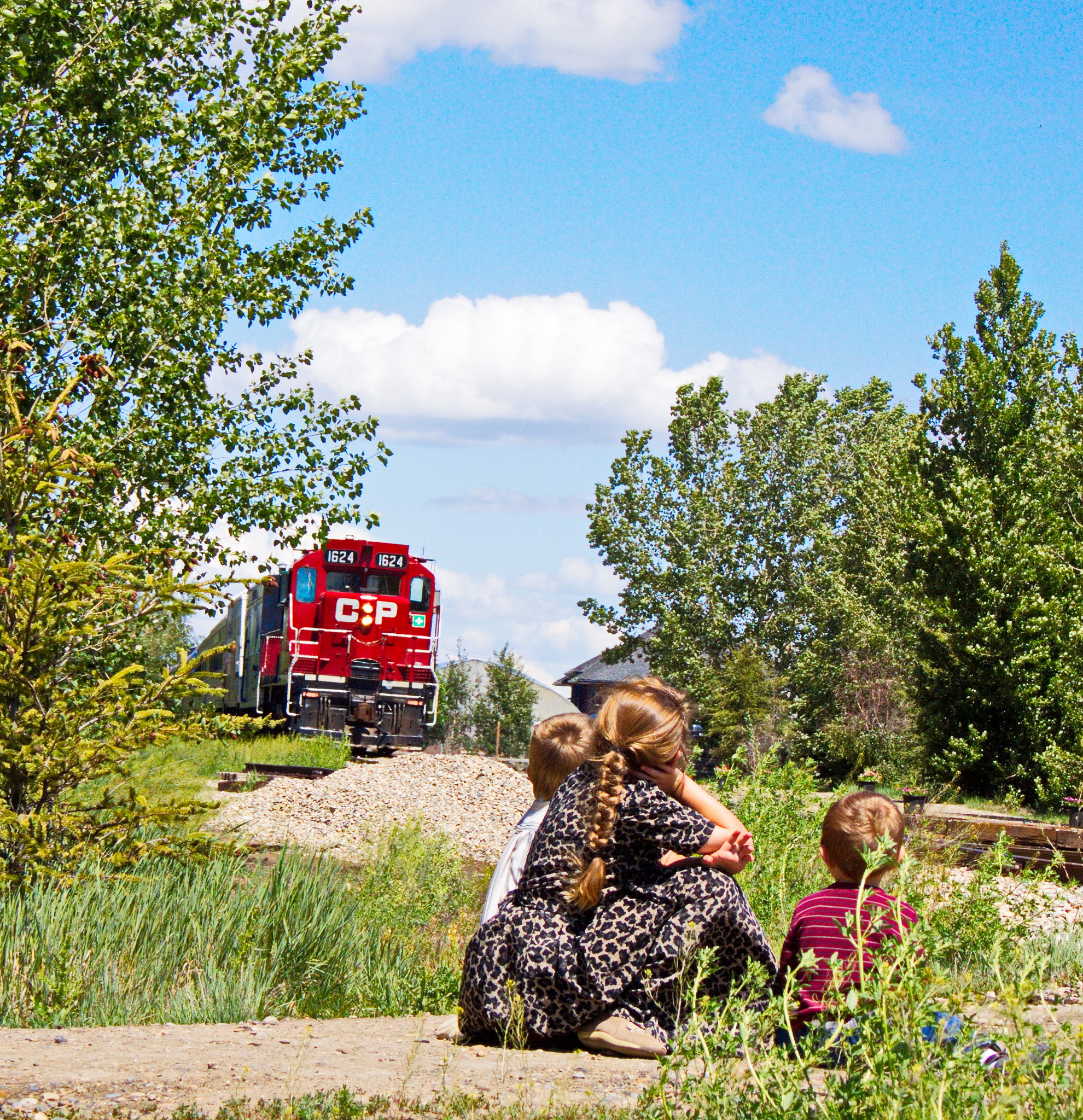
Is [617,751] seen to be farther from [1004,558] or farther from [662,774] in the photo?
[1004,558]

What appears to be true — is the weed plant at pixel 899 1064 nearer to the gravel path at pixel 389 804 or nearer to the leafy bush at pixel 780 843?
the leafy bush at pixel 780 843

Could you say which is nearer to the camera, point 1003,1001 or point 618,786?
point 1003,1001

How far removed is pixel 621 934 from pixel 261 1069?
1.28 m

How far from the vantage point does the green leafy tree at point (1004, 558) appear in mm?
21781

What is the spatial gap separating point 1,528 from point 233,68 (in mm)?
5888

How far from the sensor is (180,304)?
981 centimetres

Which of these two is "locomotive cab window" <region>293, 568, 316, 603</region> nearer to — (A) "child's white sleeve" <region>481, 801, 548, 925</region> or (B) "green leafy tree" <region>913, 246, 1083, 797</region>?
(B) "green leafy tree" <region>913, 246, 1083, 797</region>

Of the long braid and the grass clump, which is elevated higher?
the long braid

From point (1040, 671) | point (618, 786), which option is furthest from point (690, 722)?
point (1040, 671)

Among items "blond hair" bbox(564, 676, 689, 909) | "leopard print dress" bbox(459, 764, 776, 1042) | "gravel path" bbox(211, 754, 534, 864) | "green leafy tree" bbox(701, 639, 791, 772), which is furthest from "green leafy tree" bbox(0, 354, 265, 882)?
"green leafy tree" bbox(701, 639, 791, 772)

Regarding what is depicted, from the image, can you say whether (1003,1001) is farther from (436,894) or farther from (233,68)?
(233,68)

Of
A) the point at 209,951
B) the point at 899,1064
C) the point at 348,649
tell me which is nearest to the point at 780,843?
the point at 209,951

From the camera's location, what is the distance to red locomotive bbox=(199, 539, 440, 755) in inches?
883

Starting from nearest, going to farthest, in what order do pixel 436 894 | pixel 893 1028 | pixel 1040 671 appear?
pixel 893 1028
pixel 436 894
pixel 1040 671
